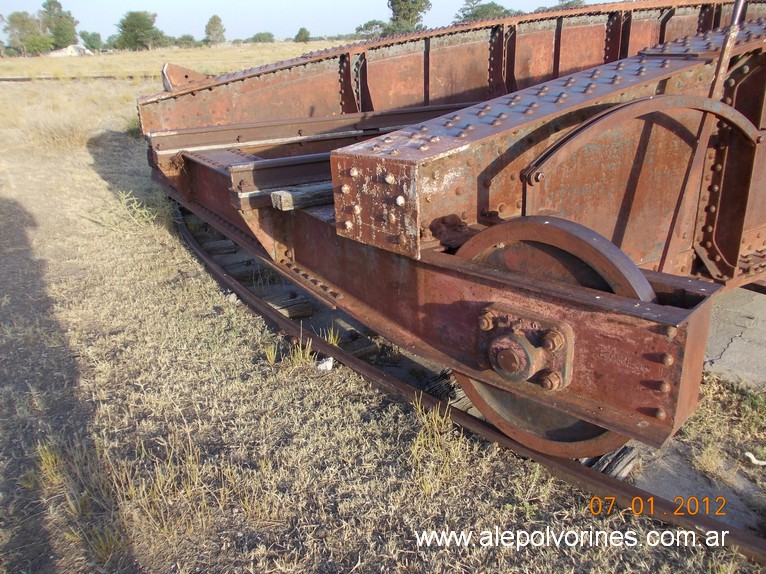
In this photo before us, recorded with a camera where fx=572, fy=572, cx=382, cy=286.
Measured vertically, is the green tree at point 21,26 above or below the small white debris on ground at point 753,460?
above

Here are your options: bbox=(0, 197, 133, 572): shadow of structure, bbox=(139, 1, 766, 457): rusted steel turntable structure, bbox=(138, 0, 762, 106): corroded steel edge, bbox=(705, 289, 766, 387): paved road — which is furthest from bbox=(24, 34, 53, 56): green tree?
bbox=(705, 289, 766, 387): paved road

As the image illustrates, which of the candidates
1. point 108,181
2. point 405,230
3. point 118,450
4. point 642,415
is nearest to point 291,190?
point 405,230

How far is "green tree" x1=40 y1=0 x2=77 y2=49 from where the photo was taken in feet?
248

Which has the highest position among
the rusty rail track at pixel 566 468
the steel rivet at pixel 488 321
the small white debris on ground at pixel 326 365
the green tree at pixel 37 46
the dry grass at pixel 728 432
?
the green tree at pixel 37 46

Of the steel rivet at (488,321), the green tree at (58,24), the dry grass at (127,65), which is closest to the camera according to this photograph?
the steel rivet at (488,321)

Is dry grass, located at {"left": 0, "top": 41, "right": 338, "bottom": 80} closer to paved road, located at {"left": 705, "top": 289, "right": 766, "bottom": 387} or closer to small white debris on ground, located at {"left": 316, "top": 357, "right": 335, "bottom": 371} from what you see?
small white debris on ground, located at {"left": 316, "top": 357, "right": 335, "bottom": 371}

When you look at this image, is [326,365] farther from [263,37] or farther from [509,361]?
[263,37]

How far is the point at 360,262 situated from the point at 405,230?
741mm

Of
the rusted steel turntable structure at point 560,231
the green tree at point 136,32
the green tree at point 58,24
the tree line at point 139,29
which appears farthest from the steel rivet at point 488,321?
the green tree at point 58,24

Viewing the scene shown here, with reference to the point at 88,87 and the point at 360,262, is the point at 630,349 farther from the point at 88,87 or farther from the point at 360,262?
the point at 88,87

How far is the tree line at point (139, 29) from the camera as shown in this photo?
1816 inches

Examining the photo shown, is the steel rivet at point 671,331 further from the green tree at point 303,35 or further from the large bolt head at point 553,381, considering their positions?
the green tree at point 303,35

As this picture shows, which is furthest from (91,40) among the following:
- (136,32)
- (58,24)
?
(136,32)

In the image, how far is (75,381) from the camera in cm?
376
